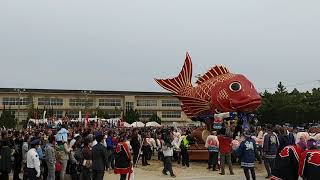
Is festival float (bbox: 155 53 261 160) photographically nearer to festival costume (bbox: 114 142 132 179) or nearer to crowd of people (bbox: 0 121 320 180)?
crowd of people (bbox: 0 121 320 180)

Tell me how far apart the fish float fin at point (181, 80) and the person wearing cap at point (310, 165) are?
19.3m

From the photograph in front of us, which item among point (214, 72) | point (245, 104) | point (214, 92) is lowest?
point (245, 104)

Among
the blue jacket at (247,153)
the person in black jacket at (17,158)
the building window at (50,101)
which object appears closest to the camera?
the blue jacket at (247,153)

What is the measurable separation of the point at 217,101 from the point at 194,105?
5.65 feet

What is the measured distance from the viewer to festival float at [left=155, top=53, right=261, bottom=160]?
75.8 feet

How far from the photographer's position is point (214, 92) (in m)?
23.9

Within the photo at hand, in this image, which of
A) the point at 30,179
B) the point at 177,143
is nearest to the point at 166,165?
the point at 177,143

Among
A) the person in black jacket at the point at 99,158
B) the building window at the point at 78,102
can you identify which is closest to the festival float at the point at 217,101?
the person in black jacket at the point at 99,158

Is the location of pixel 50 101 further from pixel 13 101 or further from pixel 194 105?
pixel 194 105

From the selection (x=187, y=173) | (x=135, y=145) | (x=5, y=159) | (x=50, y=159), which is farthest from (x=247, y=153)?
(x=135, y=145)

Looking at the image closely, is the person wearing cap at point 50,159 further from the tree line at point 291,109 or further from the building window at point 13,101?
the building window at point 13,101

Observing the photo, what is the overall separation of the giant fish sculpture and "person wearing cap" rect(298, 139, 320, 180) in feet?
51.0

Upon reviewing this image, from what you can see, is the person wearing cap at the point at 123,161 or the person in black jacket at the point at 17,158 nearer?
the person wearing cap at the point at 123,161

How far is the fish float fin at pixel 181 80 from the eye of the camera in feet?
88.1
